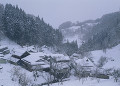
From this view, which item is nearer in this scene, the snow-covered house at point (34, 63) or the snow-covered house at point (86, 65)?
the snow-covered house at point (34, 63)

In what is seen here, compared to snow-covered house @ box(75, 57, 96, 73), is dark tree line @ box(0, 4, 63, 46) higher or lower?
higher

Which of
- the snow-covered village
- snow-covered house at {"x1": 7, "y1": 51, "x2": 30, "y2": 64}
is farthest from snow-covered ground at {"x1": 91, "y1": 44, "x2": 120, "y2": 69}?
snow-covered house at {"x1": 7, "y1": 51, "x2": 30, "y2": 64}

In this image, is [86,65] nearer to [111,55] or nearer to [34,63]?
[34,63]

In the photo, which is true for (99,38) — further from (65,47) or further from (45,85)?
(45,85)

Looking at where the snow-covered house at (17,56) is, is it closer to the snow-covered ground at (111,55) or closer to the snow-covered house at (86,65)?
the snow-covered house at (86,65)

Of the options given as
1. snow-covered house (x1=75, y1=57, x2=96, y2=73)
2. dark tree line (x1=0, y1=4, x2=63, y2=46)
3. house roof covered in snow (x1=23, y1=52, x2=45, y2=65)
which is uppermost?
dark tree line (x1=0, y1=4, x2=63, y2=46)

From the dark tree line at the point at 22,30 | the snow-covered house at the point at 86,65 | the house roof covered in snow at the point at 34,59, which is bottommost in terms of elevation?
the snow-covered house at the point at 86,65

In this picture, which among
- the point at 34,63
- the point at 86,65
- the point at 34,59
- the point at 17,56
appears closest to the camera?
the point at 34,63

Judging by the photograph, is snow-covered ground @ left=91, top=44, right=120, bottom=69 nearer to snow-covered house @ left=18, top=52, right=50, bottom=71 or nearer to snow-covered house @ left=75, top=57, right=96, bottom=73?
snow-covered house @ left=75, top=57, right=96, bottom=73

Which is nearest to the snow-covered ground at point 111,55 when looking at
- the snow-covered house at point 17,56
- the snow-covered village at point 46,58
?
the snow-covered village at point 46,58

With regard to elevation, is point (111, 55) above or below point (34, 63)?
above

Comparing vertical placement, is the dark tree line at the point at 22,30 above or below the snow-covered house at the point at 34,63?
above

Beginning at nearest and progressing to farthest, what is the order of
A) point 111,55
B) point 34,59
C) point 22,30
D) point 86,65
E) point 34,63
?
point 34,63 → point 34,59 → point 86,65 → point 22,30 → point 111,55

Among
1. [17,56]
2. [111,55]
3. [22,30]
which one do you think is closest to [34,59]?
[17,56]
